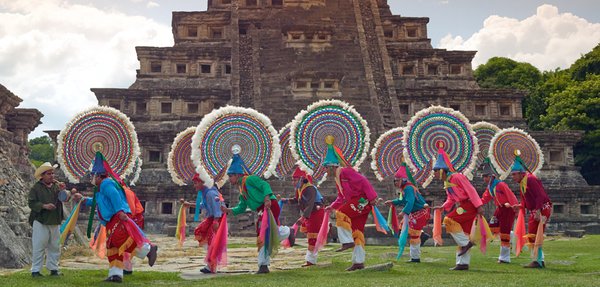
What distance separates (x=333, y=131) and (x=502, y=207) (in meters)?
3.70

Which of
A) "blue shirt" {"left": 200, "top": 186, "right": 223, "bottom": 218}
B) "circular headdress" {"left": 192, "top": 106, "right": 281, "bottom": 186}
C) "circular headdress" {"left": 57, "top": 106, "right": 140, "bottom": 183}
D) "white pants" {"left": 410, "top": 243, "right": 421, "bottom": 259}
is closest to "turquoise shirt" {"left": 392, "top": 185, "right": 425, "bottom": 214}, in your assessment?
"white pants" {"left": 410, "top": 243, "right": 421, "bottom": 259}

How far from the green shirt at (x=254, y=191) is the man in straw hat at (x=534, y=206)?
15.0ft

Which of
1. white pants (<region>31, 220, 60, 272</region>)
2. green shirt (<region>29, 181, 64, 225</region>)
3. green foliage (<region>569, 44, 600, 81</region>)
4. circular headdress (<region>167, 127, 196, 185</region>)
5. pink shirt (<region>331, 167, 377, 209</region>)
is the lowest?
white pants (<region>31, 220, 60, 272</region>)

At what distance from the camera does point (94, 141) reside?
1191cm

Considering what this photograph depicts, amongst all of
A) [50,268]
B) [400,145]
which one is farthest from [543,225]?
[50,268]

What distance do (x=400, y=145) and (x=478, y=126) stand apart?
575cm

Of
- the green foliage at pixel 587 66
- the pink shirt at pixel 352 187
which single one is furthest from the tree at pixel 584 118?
the pink shirt at pixel 352 187

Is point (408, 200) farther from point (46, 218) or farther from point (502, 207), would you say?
point (46, 218)

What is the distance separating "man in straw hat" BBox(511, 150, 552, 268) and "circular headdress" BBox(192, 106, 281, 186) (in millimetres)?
4519

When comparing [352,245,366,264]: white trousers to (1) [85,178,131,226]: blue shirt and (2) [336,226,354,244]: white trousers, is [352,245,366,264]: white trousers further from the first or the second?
(1) [85,178,131,226]: blue shirt

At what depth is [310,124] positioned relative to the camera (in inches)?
496

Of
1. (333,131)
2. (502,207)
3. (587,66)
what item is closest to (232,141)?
(333,131)

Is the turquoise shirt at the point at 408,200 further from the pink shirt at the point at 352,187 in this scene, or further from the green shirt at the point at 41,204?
the green shirt at the point at 41,204

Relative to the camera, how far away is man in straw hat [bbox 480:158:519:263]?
1107cm
